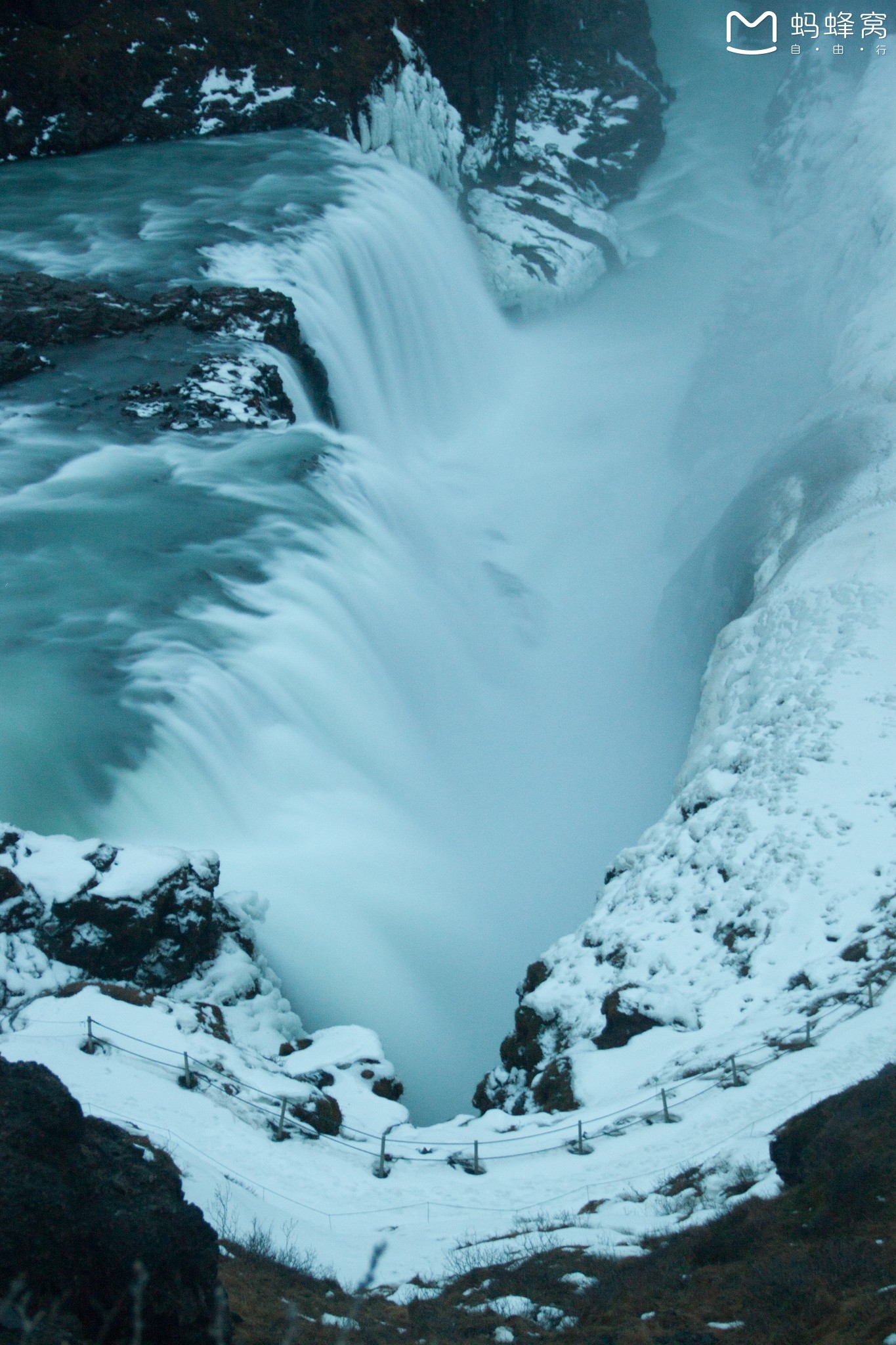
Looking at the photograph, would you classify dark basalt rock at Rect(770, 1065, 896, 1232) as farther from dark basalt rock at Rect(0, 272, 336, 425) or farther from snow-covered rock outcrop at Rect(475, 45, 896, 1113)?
dark basalt rock at Rect(0, 272, 336, 425)

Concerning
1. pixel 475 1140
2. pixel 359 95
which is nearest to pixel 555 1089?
pixel 475 1140

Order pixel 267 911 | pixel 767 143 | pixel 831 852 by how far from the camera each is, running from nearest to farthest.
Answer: pixel 831 852, pixel 267 911, pixel 767 143

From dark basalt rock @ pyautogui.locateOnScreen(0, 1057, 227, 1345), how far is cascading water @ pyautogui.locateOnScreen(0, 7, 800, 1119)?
23.3 feet

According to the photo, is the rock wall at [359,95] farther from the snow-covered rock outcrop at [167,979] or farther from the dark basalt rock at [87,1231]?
the dark basalt rock at [87,1231]

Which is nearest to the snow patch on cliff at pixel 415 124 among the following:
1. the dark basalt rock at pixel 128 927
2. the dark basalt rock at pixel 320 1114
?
the dark basalt rock at pixel 128 927

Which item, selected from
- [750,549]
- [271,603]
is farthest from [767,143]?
[271,603]

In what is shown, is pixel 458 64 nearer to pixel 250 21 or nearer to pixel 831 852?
pixel 250 21

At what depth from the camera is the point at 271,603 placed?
15.7m

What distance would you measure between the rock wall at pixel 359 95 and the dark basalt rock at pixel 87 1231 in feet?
103

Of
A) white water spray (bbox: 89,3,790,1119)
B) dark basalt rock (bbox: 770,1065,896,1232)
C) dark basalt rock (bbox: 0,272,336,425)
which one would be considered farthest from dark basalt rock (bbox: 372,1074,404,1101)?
dark basalt rock (bbox: 0,272,336,425)

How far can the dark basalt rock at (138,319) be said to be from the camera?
65.6 ft

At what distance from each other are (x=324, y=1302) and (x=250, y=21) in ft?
119

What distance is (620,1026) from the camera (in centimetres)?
1001

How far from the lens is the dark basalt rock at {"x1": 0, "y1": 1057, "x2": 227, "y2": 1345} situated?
12.8 ft
